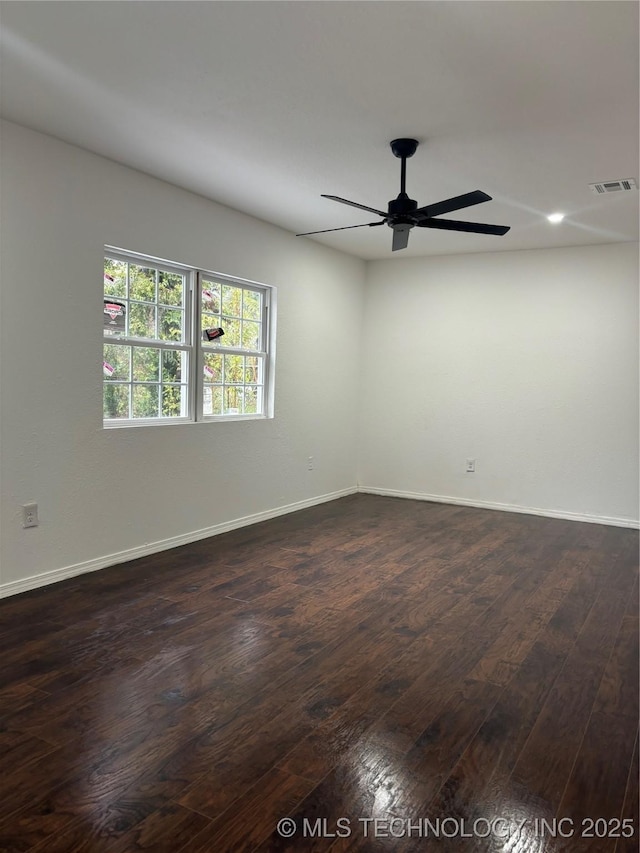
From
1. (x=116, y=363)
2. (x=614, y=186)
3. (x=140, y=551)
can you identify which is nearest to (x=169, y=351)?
(x=116, y=363)

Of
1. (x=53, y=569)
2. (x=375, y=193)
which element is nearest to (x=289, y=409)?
(x=375, y=193)

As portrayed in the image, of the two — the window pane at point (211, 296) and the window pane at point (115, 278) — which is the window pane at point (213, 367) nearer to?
the window pane at point (211, 296)

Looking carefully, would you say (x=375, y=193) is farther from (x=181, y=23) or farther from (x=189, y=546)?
(x=189, y=546)

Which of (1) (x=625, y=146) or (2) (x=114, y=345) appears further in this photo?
(2) (x=114, y=345)

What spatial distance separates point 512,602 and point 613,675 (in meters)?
0.88

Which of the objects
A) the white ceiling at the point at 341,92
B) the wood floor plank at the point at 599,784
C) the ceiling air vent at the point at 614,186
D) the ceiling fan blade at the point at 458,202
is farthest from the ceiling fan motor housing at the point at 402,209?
the wood floor plank at the point at 599,784

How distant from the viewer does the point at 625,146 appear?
334 cm

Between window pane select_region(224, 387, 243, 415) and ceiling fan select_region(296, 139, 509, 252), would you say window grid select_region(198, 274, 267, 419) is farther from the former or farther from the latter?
ceiling fan select_region(296, 139, 509, 252)

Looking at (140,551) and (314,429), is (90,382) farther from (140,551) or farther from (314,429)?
(314,429)

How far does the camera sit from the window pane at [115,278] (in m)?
4.00

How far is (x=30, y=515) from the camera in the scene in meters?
3.50

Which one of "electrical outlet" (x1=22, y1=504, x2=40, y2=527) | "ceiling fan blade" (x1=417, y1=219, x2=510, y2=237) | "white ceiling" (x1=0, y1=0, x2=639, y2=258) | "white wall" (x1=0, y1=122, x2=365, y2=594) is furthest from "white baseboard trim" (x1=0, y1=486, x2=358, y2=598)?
"ceiling fan blade" (x1=417, y1=219, x2=510, y2=237)

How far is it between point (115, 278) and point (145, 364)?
61 cm

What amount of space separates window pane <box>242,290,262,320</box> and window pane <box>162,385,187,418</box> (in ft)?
3.25
